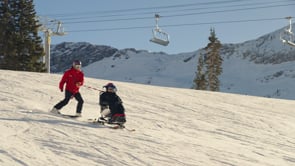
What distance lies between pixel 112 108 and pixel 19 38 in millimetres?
31615

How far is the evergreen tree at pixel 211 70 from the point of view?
57.1 metres

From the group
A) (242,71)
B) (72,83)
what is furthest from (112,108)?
(242,71)

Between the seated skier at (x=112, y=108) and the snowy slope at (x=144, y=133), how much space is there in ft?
1.68

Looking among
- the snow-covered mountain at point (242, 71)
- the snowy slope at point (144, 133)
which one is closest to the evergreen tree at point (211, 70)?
the snowy slope at point (144, 133)

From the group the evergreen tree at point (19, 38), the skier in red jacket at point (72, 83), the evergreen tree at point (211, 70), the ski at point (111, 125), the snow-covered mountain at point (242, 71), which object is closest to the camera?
the ski at point (111, 125)

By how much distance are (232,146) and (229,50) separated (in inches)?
7377

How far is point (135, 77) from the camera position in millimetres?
163500

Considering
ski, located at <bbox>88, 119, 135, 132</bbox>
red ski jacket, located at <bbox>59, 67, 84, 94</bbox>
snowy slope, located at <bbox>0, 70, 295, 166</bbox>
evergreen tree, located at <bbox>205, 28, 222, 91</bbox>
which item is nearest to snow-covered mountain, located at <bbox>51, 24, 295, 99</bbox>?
evergreen tree, located at <bbox>205, 28, 222, 91</bbox>

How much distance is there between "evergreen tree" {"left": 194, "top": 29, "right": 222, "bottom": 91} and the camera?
57.1 meters

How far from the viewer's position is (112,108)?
10.9 m

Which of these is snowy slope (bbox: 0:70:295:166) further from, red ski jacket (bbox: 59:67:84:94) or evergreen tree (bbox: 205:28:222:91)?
evergreen tree (bbox: 205:28:222:91)

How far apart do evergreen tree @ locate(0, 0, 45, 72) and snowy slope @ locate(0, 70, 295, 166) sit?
2198 cm

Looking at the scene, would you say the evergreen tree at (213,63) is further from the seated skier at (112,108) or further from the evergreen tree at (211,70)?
the seated skier at (112,108)

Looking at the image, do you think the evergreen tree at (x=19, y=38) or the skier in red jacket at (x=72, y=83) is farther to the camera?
the evergreen tree at (x=19, y=38)
